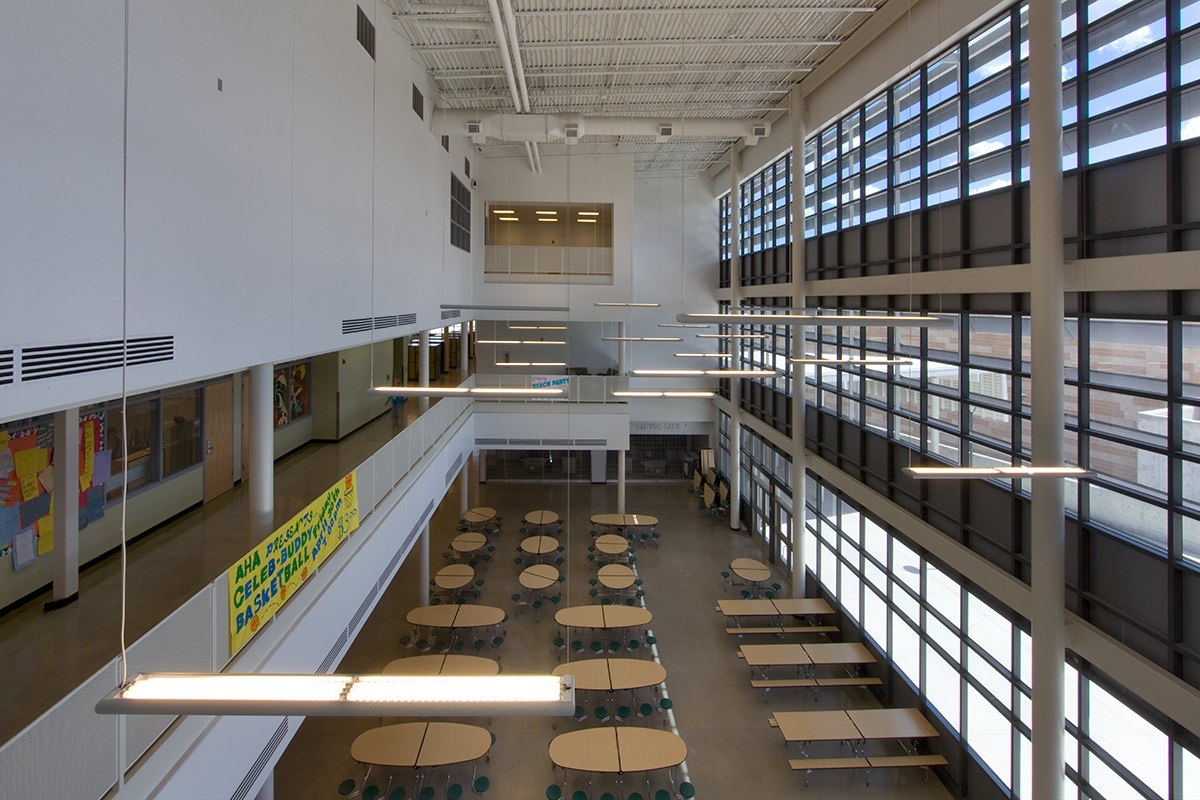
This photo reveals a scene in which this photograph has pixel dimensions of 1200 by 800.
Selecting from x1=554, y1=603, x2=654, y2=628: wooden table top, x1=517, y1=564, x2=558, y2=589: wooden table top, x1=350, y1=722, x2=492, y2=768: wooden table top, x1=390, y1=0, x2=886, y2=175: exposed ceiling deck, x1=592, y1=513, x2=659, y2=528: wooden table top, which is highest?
x1=390, y1=0, x2=886, y2=175: exposed ceiling deck

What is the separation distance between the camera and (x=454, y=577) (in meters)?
14.2

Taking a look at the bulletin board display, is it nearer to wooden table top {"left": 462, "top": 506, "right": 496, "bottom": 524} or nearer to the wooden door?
the wooden door

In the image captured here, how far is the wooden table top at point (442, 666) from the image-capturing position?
32.9ft

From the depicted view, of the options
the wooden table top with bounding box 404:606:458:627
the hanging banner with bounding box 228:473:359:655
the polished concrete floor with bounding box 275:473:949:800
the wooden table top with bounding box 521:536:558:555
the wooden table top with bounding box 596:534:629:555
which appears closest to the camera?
the hanging banner with bounding box 228:473:359:655

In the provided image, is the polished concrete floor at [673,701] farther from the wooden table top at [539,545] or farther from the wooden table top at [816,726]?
the wooden table top at [539,545]

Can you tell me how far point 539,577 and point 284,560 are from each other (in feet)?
28.4

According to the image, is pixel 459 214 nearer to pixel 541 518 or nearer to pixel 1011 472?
pixel 541 518

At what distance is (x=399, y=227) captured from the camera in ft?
38.4

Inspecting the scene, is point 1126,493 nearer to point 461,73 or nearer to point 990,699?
point 990,699

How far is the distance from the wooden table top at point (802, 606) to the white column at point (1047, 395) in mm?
6344

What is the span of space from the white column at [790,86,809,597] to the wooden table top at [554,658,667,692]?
531 cm

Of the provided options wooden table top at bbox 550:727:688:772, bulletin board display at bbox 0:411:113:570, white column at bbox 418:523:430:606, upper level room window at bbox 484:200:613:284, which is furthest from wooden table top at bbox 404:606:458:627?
upper level room window at bbox 484:200:613:284

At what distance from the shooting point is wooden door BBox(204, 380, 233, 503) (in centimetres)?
1014

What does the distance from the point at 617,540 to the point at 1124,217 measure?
12.7 m
